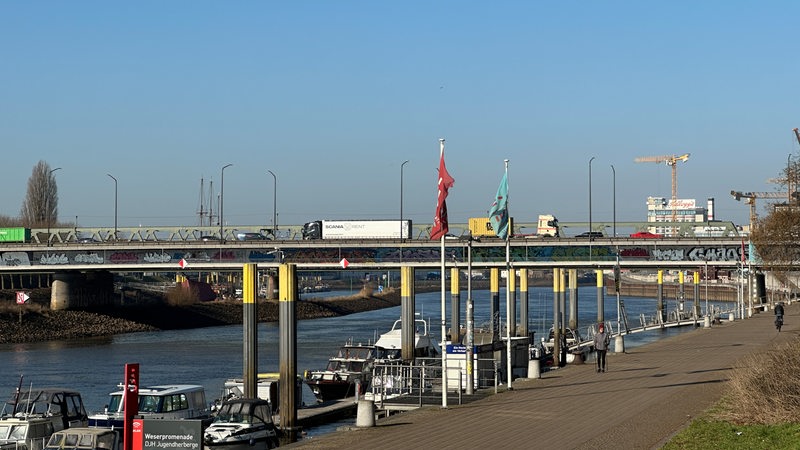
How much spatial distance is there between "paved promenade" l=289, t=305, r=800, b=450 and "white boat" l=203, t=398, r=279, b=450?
4640mm

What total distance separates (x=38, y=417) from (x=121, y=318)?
83.8 metres

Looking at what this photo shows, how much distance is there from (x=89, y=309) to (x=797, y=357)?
324 feet

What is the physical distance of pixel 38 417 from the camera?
35250 millimetres

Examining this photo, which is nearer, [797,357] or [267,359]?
[797,357]

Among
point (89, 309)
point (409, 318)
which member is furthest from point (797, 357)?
point (89, 309)

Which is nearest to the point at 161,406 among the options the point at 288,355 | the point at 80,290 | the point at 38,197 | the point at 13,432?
the point at 288,355

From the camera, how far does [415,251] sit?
342 feet

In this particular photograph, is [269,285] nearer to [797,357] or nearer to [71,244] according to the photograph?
[71,244]

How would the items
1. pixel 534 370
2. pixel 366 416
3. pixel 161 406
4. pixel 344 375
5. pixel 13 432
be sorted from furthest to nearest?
pixel 344 375 < pixel 534 370 < pixel 161 406 < pixel 13 432 < pixel 366 416

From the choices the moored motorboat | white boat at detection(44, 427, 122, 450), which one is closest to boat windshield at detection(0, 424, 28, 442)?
white boat at detection(44, 427, 122, 450)

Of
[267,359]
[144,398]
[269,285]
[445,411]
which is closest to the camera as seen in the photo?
[445,411]

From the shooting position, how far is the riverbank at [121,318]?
10250cm

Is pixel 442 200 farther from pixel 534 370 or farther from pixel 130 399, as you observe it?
pixel 130 399

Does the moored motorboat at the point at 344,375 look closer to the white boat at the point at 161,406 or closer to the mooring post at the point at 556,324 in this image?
the white boat at the point at 161,406
